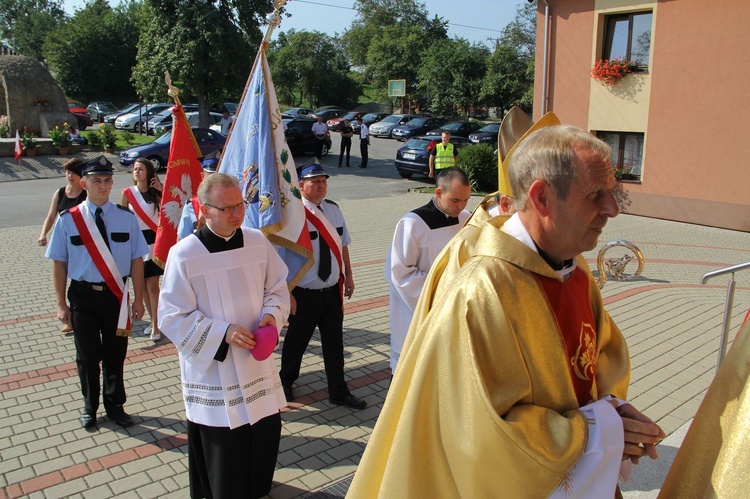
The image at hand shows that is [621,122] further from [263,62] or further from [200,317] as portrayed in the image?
[200,317]

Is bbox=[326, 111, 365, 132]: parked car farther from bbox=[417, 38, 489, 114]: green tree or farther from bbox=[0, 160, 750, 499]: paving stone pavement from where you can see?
bbox=[0, 160, 750, 499]: paving stone pavement

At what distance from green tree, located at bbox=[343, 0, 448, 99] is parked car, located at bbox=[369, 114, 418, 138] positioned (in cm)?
1491

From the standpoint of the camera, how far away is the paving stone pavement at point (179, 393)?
4223 millimetres

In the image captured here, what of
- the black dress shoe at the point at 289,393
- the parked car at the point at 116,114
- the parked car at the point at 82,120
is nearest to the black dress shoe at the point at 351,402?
the black dress shoe at the point at 289,393

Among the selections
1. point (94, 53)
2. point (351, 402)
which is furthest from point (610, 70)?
point (94, 53)

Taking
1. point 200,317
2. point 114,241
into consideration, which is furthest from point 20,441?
point 200,317

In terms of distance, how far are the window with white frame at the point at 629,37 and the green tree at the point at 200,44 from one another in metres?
13.6

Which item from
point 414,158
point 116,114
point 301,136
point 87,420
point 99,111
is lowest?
point 87,420

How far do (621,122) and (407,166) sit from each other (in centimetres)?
817

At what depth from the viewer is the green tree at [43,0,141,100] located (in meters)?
47.8

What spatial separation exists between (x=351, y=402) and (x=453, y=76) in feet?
139

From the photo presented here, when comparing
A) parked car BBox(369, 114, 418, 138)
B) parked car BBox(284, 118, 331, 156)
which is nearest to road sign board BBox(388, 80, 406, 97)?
parked car BBox(369, 114, 418, 138)

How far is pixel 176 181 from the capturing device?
636cm

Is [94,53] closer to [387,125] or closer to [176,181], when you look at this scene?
[387,125]
